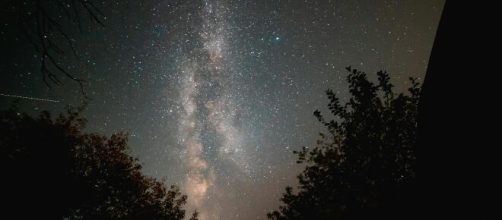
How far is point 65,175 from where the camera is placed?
16.1 meters

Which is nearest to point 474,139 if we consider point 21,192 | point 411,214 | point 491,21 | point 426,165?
point 426,165

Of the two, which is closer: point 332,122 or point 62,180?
point 332,122

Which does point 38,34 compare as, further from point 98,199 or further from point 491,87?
point 98,199

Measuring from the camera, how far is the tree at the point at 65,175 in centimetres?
1453

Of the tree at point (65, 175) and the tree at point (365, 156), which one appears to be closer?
the tree at point (365, 156)

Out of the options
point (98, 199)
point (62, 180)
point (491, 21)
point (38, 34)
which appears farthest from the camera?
point (98, 199)

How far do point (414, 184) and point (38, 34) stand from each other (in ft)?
13.3

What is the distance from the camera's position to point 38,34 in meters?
2.45

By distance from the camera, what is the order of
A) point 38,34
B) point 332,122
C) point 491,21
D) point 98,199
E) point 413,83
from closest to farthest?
point 491,21, point 38,34, point 413,83, point 332,122, point 98,199

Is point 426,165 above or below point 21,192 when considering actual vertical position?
below

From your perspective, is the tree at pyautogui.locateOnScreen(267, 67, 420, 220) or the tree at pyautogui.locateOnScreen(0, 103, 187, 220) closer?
the tree at pyautogui.locateOnScreen(267, 67, 420, 220)

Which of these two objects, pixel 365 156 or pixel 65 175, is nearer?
pixel 365 156

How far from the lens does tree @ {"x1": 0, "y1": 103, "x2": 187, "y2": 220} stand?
14.5m

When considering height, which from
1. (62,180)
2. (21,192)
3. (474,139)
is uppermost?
(62,180)
